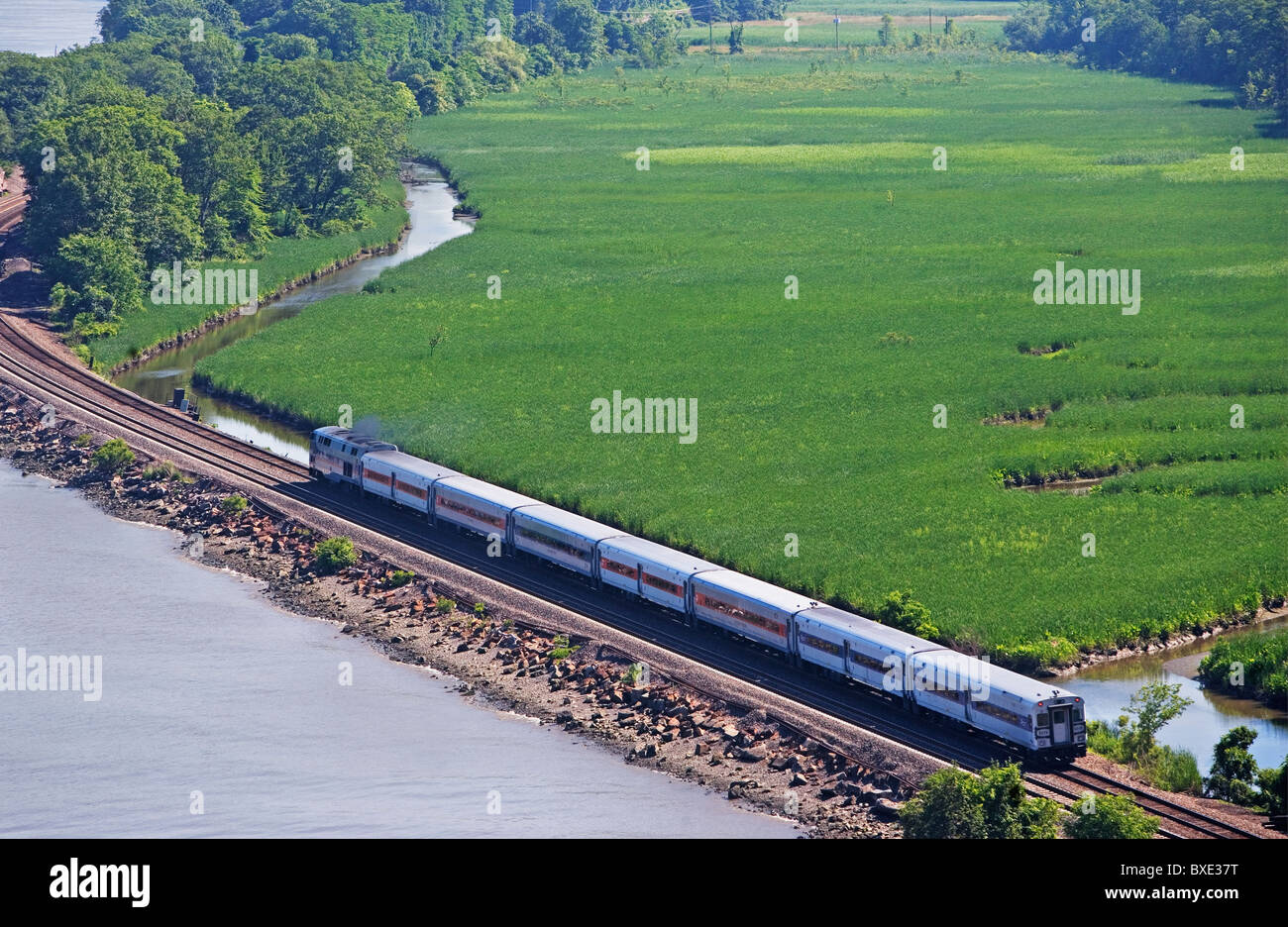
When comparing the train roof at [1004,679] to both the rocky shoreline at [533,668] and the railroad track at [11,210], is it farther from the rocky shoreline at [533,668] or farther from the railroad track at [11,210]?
the railroad track at [11,210]

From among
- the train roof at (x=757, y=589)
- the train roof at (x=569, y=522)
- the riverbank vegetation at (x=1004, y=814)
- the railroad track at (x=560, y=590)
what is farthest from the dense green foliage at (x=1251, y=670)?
the train roof at (x=569, y=522)

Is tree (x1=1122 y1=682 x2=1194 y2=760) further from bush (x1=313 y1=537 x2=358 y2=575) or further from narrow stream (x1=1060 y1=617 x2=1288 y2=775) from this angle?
bush (x1=313 y1=537 x2=358 y2=575)

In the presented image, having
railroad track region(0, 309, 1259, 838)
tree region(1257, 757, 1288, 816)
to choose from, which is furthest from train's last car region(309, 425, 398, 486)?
tree region(1257, 757, 1288, 816)

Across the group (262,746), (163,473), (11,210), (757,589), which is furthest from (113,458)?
(11,210)

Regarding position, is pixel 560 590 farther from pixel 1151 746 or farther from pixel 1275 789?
pixel 1275 789

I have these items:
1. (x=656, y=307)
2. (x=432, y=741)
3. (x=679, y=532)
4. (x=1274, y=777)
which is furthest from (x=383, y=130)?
(x=1274, y=777)

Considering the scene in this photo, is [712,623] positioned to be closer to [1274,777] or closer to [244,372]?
[1274,777]
